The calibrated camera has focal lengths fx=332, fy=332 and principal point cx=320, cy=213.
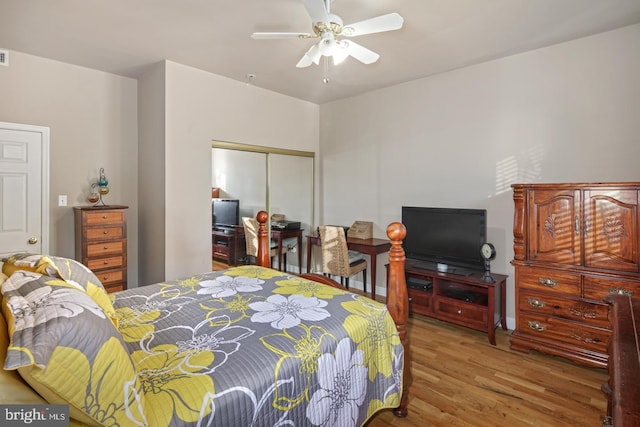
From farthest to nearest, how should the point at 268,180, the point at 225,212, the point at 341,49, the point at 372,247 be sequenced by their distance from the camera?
the point at 268,180 < the point at 225,212 < the point at 372,247 < the point at 341,49

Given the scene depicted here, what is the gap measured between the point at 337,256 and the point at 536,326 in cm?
214

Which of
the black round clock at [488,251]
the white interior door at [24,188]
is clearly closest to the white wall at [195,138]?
the white interior door at [24,188]

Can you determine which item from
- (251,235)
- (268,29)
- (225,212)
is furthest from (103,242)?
(268,29)

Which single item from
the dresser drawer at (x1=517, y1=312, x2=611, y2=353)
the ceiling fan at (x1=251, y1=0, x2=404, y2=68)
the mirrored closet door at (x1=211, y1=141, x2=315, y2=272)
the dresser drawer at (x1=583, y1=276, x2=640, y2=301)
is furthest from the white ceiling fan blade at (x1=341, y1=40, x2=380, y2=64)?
the dresser drawer at (x1=517, y1=312, x2=611, y2=353)

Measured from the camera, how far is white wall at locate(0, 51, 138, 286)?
3.33 m

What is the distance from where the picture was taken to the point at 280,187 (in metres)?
4.85

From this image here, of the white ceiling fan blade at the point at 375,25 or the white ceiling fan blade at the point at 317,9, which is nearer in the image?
the white ceiling fan blade at the point at 317,9

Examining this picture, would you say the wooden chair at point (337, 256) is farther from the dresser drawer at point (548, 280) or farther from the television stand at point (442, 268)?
the dresser drawer at point (548, 280)

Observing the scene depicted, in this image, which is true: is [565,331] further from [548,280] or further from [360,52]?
[360,52]

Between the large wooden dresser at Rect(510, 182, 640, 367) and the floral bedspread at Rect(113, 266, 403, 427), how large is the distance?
1740 mm

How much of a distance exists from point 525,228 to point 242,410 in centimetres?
279

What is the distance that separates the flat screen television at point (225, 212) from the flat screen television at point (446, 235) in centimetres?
216

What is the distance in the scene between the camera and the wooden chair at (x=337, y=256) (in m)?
4.09

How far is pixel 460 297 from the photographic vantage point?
3.39 meters
